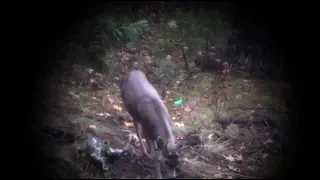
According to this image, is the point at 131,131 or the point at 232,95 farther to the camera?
the point at 232,95

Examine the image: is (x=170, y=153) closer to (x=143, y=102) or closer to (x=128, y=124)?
(x=143, y=102)

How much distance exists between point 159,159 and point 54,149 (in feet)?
4.17

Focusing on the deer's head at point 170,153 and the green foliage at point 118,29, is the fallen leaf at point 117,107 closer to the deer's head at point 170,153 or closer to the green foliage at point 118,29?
the green foliage at point 118,29

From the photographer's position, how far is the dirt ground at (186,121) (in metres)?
4.82

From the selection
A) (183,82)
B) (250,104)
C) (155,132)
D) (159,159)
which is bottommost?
(159,159)

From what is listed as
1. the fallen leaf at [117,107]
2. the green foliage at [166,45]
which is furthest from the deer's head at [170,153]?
the green foliage at [166,45]

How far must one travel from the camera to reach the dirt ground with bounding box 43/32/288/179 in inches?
190

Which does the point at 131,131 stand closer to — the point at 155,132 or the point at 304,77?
the point at 155,132

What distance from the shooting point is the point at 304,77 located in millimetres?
5828

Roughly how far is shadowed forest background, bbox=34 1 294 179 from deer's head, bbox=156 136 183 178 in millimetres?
151

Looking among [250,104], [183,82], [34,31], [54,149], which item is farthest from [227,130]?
[34,31]

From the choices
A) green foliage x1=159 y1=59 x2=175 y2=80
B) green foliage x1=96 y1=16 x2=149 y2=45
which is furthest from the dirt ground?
green foliage x1=96 y1=16 x2=149 y2=45

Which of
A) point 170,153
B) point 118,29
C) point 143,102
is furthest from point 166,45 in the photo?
point 170,153

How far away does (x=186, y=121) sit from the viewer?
232 inches
